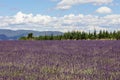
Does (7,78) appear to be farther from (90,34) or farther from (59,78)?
(90,34)

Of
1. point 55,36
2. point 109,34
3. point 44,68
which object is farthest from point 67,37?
point 44,68

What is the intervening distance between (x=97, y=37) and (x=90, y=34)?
156 cm

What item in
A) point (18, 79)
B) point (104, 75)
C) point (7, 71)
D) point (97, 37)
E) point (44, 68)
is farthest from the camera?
point (97, 37)

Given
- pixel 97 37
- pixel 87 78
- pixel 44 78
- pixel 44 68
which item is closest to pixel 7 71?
pixel 44 68

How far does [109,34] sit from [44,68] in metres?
44.1

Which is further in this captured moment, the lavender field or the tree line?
the tree line

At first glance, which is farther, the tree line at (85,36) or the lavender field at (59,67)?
the tree line at (85,36)

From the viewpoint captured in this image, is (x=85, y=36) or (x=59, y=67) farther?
(x=85, y=36)

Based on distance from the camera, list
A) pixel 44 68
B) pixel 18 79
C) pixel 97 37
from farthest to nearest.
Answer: pixel 97 37 → pixel 44 68 → pixel 18 79

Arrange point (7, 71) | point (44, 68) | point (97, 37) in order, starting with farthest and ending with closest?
point (97, 37) → point (44, 68) → point (7, 71)

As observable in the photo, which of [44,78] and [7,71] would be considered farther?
[7,71]

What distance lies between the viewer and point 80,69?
22.9 feet

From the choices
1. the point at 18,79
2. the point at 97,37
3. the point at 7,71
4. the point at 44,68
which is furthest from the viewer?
the point at 97,37

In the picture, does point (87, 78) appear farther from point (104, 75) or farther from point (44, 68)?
point (44, 68)
